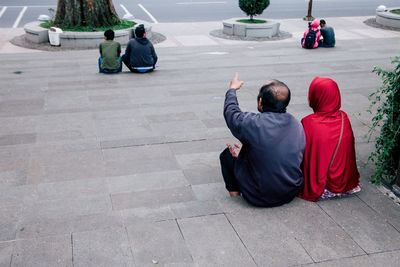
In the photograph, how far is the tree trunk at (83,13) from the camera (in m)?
13.9

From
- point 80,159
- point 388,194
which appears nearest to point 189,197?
point 80,159

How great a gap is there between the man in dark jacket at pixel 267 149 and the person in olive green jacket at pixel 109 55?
6075 millimetres

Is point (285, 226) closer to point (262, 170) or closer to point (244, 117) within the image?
point (262, 170)

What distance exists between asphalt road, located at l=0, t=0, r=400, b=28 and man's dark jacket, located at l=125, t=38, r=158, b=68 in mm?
8785

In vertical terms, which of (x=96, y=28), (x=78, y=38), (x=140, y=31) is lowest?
(x=78, y=38)

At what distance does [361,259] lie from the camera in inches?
158

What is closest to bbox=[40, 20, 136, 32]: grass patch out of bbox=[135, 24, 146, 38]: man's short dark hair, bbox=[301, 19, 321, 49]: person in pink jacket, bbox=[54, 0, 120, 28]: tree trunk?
bbox=[54, 0, 120, 28]: tree trunk

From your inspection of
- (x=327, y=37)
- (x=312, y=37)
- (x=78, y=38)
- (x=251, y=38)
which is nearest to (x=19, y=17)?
(x=78, y=38)

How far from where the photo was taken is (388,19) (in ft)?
55.3

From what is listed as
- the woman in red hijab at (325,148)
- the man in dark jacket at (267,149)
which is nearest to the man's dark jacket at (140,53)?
the man in dark jacket at (267,149)

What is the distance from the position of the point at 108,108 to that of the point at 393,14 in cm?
1272

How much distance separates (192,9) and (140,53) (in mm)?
12299

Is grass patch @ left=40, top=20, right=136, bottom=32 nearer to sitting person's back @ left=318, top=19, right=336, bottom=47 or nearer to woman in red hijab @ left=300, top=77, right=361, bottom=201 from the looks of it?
sitting person's back @ left=318, top=19, right=336, bottom=47

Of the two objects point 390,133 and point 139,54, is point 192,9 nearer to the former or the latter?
point 139,54
